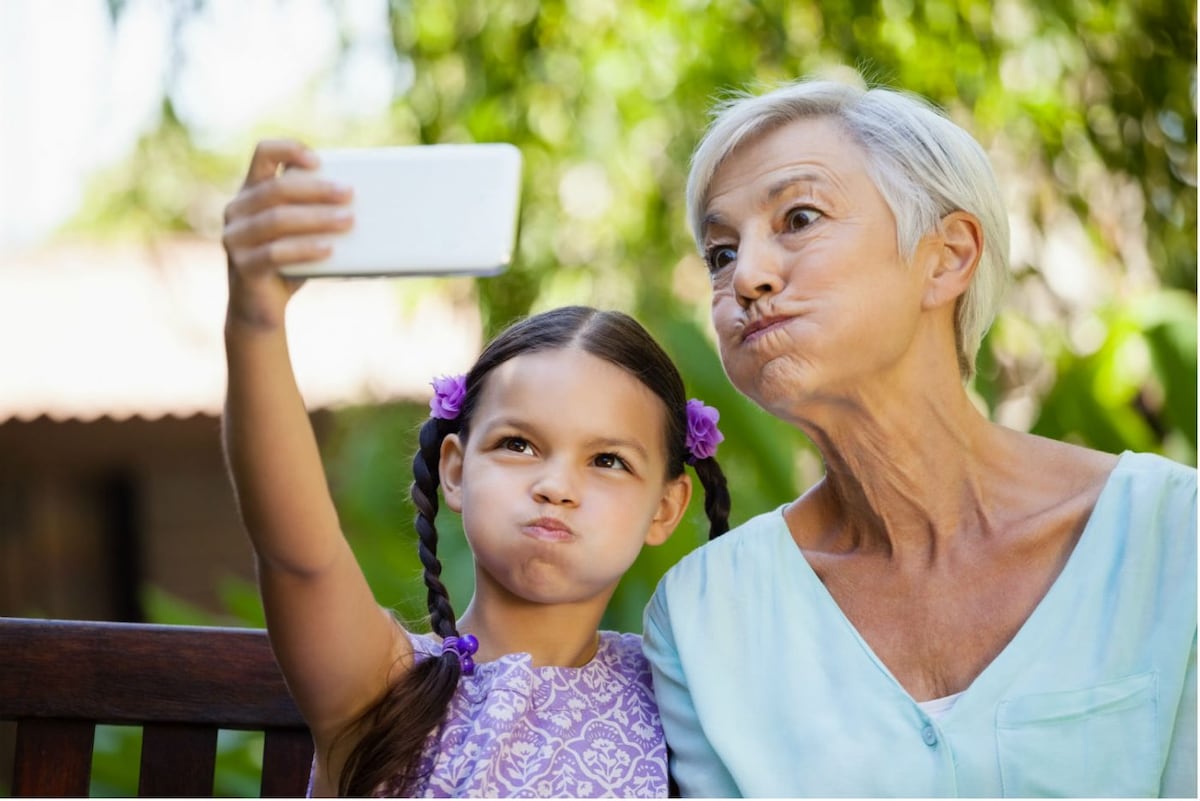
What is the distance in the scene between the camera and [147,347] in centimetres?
762

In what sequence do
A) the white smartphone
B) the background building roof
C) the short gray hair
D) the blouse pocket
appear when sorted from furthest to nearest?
the background building roof < the short gray hair < the blouse pocket < the white smartphone

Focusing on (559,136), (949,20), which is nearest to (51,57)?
(559,136)

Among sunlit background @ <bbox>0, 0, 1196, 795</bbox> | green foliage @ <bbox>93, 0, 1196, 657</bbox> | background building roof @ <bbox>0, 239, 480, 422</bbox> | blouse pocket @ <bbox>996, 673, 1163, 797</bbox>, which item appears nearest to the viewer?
blouse pocket @ <bbox>996, 673, 1163, 797</bbox>

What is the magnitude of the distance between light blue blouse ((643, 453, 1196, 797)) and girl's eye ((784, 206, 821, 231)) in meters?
0.53

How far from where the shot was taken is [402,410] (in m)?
5.00

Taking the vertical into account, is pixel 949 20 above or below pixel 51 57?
above

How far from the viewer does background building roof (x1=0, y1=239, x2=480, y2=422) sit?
687 centimetres

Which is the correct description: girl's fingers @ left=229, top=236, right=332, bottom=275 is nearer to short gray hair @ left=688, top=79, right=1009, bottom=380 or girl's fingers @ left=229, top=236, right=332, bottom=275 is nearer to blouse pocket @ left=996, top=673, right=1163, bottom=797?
short gray hair @ left=688, top=79, right=1009, bottom=380

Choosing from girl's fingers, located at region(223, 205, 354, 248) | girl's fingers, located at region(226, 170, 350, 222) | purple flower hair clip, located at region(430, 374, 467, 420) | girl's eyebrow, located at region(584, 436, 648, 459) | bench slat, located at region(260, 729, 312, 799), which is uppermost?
girl's fingers, located at region(226, 170, 350, 222)

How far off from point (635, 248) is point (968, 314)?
2312mm

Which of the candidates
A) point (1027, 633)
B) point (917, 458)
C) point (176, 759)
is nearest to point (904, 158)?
point (917, 458)

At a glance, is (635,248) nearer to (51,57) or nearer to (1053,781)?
(51,57)

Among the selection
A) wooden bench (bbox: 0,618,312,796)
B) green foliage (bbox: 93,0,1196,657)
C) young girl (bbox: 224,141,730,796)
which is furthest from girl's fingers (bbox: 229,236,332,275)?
green foliage (bbox: 93,0,1196,657)

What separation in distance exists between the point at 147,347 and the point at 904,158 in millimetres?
6284
